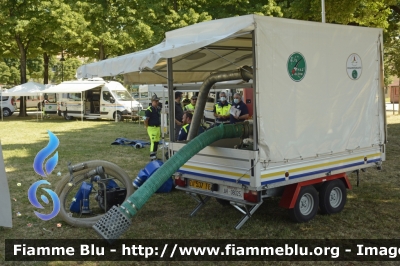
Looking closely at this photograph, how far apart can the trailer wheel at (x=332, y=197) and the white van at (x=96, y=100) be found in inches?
861

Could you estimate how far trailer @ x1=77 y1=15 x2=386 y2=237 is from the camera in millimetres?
5812

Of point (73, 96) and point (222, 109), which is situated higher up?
point (73, 96)

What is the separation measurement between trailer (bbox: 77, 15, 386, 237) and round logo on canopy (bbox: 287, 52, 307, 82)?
13 mm

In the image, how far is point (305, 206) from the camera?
21.7 ft

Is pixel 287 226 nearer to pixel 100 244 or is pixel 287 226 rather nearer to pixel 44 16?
pixel 100 244

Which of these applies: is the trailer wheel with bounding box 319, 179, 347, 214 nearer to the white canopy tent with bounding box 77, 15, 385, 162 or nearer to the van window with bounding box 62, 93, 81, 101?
the white canopy tent with bounding box 77, 15, 385, 162

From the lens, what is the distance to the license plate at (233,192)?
20.0 ft

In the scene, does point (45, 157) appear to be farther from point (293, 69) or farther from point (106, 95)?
point (106, 95)

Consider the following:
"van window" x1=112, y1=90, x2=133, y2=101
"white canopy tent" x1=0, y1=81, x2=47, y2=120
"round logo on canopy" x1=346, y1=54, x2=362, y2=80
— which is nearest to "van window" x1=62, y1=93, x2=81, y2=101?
"white canopy tent" x1=0, y1=81, x2=47, y2=120

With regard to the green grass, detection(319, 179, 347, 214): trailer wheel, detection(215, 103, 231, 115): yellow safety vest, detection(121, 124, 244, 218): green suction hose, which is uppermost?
detection(215, 103, 231, 115): yellow safety vest

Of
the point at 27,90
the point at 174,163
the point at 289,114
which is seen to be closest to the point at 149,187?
the point at 174,163

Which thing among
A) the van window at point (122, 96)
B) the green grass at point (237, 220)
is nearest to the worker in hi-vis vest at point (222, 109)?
the green grass at point (237, 220)

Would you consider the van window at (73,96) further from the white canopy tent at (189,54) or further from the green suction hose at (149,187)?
the green suction hose at (149,187)

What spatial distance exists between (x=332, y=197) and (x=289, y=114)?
67.6 inches
